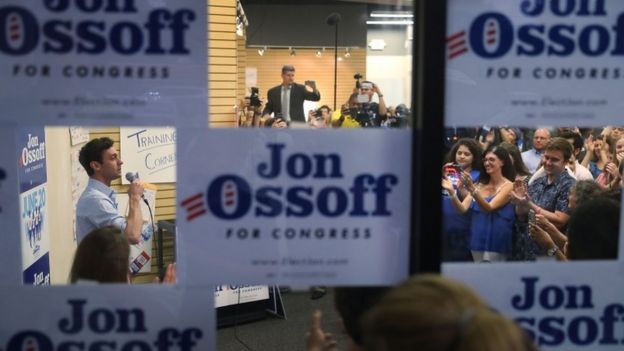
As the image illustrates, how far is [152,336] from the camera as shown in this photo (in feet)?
5.07

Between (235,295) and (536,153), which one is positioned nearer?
(536,153)

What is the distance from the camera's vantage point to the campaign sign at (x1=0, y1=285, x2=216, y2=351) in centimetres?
151

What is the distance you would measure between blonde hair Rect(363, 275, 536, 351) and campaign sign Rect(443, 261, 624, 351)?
1.65 feet

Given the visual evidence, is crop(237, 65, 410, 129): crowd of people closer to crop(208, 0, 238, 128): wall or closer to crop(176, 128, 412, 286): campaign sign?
crop(176, 128, 412, 286): campaign sign

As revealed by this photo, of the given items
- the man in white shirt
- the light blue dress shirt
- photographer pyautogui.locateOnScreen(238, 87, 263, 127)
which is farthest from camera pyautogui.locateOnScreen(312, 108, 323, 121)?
the man in white shirt

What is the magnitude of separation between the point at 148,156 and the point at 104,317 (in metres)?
3.38

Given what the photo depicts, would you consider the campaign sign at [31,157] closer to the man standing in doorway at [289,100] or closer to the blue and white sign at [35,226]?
the blue and white sign at [35,226]

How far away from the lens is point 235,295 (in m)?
4.81

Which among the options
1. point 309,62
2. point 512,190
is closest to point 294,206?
point 512,190

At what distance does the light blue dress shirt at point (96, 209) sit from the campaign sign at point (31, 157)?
332 mm

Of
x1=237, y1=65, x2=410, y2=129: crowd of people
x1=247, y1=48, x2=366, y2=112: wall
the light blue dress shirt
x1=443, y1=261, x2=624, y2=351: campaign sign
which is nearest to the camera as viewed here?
x1=443, y1=261, x2=624, y2=351: campaign sign

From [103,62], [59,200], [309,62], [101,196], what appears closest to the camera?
[103,62]

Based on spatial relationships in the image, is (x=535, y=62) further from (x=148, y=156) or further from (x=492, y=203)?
(x=148, y=156)

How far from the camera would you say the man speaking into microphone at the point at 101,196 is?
291 centimetres
